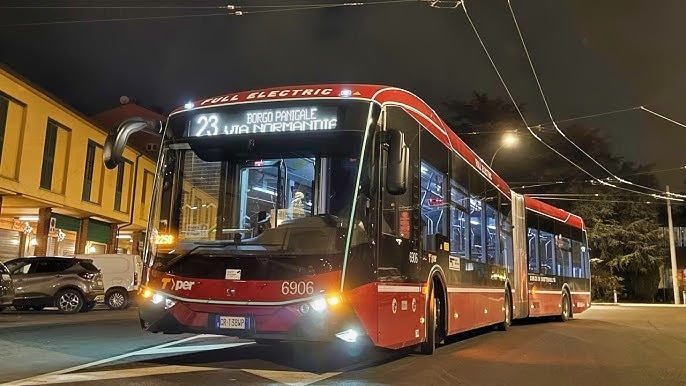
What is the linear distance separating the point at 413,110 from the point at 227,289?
359 cm

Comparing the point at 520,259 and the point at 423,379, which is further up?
the point at 520,259

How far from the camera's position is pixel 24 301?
18.5 meters

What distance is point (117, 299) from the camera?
875 inches

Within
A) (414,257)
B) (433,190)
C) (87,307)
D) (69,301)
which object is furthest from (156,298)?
(87,307)

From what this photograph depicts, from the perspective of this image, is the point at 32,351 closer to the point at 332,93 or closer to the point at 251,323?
the point at 251,323

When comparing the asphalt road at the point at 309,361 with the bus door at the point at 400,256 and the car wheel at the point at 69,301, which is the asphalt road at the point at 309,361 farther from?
the car wheel at the point at 69,301

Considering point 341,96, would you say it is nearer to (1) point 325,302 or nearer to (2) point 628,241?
(1) point 325,302

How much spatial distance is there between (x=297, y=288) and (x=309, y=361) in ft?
8.05

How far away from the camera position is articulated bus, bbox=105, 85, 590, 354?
698 centimetres

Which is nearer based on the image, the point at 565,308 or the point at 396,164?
the point at 396,164

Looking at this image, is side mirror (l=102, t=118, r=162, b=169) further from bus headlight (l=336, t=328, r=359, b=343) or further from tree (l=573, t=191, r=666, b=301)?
tree (l=573, t=191, r=666, b=301)

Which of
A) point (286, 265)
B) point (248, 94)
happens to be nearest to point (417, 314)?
point (286, 265)

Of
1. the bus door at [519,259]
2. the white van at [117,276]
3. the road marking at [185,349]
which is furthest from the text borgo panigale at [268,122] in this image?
the white van at [117,276]

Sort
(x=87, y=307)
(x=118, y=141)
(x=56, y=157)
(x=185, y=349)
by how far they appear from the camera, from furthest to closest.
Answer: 1. (x=56, y=157)
2. (x=87, y=307)
3. (x=185, y=349)
4. (x=118, y=141)
